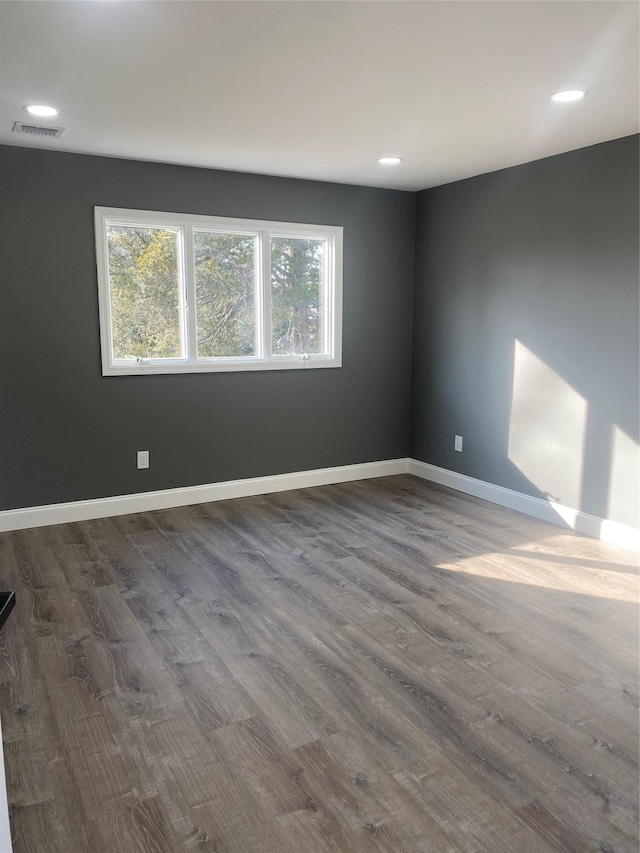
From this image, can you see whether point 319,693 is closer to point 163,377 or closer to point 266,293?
point 163,377

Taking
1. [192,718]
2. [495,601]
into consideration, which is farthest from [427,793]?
[495,601]

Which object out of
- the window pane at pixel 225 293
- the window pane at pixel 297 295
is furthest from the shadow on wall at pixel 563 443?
the window pane at pixel 225 293

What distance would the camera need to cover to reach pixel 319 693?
7.86 ft

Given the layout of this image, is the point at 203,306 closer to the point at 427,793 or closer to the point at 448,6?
the point at 448,6

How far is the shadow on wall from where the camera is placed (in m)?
3.87

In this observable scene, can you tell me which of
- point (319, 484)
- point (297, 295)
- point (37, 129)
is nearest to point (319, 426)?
point (319, 484)

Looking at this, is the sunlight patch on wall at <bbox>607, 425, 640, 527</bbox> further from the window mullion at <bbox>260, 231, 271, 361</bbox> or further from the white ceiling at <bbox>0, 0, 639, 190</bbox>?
the window mullion at <bbox>260, 231, 271, 361</bbox>

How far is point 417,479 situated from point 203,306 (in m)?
2.32

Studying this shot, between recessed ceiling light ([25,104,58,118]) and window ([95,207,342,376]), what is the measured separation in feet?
3.06

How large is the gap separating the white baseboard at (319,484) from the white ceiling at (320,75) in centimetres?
228

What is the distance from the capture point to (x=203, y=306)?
4672 mm

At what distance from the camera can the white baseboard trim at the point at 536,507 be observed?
3924mm

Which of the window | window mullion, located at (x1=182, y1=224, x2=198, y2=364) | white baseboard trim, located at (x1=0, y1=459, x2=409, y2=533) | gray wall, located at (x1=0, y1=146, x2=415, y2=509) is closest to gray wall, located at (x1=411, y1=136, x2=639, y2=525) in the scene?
gray wall, located at (x1=0, y1=146, x2=415, y2=509)

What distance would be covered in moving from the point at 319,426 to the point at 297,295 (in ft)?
3.50
